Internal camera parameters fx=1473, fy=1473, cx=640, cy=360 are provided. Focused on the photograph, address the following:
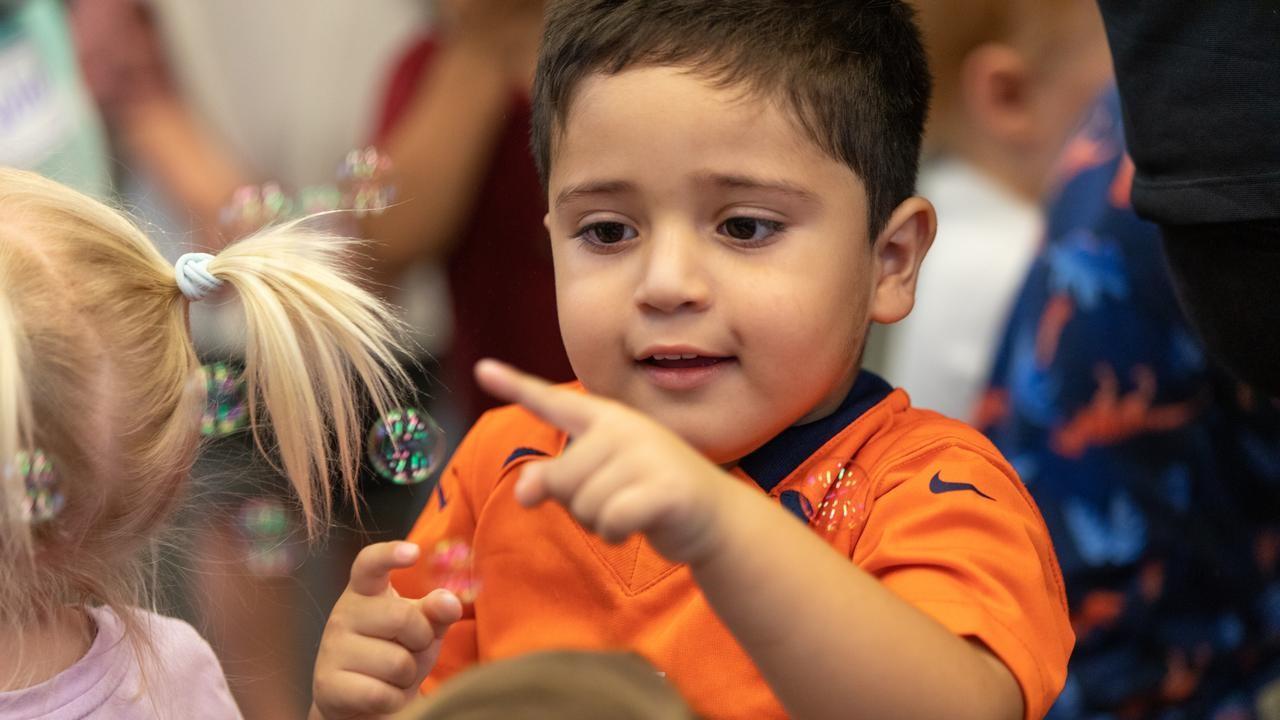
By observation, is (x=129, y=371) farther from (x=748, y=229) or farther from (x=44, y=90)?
(x=44, y=90)

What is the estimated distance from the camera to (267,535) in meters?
1.16

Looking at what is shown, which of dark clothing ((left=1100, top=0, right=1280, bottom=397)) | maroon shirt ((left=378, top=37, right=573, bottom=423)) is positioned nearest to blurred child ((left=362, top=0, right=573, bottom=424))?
maroon shirt ((left=378, top=37, right=573, bottom=423))

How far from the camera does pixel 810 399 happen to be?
99cm

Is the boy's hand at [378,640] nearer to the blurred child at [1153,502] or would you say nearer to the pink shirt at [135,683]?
the pink shirt at [135,683]

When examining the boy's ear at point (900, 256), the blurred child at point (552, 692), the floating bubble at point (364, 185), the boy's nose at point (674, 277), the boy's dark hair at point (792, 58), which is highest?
the boy's dark hair at point (792, 58)

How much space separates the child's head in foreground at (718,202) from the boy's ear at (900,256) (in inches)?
0.6

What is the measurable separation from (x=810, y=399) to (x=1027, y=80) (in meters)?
1.25

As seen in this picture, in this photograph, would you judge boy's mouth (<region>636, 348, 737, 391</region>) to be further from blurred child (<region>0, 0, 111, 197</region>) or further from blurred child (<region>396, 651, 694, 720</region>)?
blurred child (<region>0, 0, 111, 197</region>)

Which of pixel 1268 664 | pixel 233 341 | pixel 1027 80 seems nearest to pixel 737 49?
pixel 233 341

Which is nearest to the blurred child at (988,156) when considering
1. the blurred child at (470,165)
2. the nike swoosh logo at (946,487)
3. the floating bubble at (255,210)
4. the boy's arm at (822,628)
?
the blurred child at (470,165)

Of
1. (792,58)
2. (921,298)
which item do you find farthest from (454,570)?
(921,298)

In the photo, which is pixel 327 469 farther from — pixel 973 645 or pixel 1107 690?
pixel 1107 690

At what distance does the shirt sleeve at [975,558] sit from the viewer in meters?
0.86

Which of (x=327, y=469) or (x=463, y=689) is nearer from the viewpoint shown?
(x=463, y=689)
